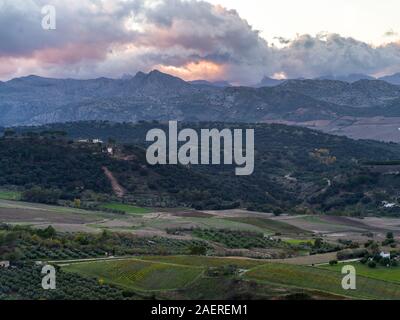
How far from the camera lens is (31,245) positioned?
74062mm

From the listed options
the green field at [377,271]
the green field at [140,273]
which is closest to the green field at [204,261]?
the green field at [140,273]

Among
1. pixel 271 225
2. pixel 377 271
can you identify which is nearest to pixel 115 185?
pixel 271 225

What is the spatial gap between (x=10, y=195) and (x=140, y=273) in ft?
267

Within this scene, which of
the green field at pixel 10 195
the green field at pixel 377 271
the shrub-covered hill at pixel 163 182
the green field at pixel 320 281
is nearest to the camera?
the green field at pixel 320 281

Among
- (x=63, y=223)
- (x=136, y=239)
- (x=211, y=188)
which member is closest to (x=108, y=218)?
(x=63, y=223)

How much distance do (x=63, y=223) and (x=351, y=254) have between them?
157ft

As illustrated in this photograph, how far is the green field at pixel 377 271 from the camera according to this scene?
58.9 meters

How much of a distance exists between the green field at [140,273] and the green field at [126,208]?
201ft

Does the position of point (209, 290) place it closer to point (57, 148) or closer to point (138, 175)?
point (138, 175)

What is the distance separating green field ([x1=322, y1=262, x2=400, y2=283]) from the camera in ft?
193

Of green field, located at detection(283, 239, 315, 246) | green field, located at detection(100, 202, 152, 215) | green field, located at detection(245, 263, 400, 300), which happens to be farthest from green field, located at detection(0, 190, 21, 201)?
green field, located at detection(245, 263, 400, 300)

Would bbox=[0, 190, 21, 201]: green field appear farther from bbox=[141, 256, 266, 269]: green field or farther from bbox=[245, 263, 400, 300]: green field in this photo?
bbox=[245, 263, 400, 300]: green field

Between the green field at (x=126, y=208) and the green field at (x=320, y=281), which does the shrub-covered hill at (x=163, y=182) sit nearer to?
the green field at (x=126, y=208)

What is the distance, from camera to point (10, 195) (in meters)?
136
